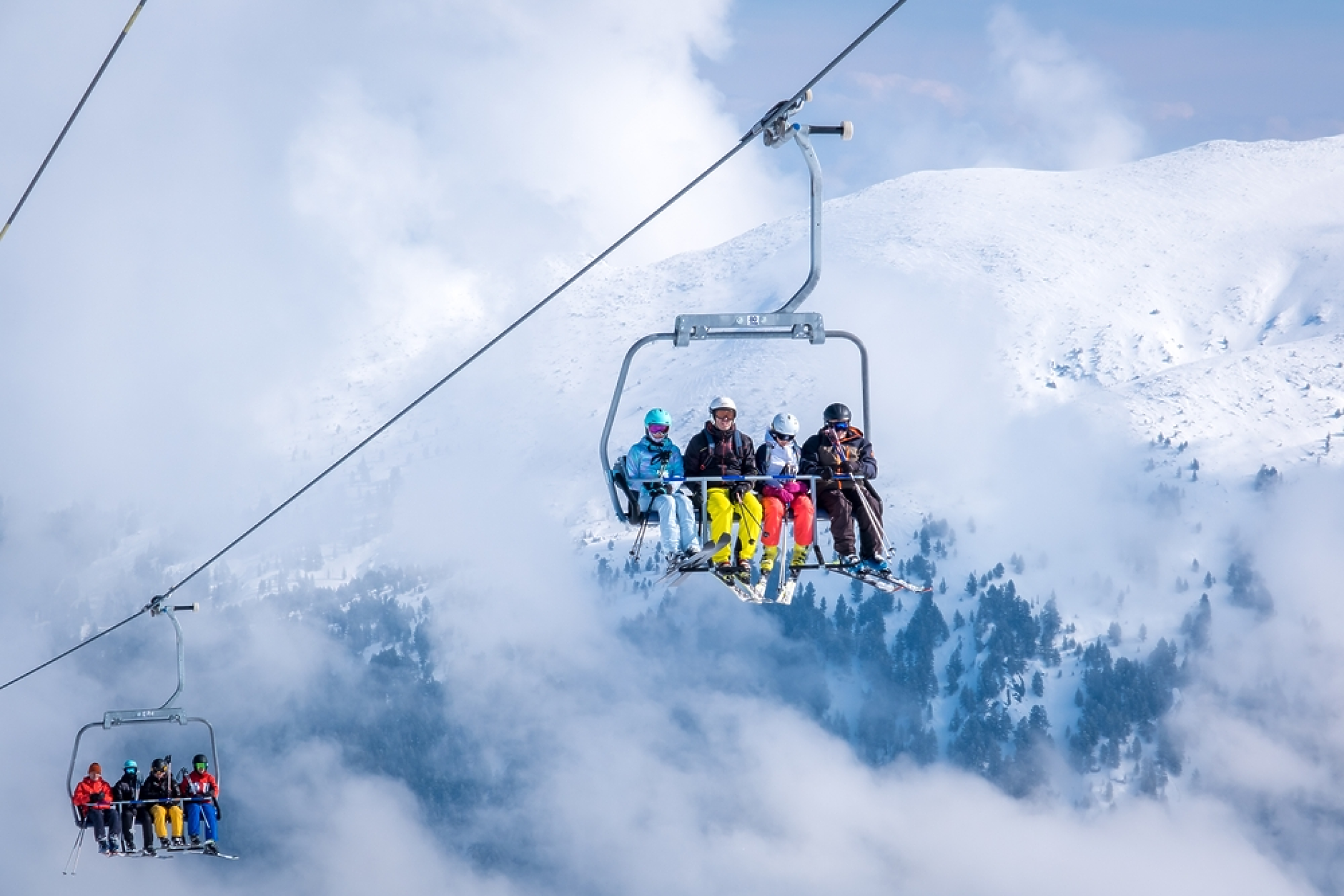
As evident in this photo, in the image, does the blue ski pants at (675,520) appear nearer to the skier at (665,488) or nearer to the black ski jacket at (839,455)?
the skier at (665,488)

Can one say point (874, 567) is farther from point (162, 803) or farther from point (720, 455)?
point (162, 803)

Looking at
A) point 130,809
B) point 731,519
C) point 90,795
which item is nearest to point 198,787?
point 130,809

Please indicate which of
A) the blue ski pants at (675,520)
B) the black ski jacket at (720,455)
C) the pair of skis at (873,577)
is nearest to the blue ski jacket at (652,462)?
the blue ski pants at (675,520)

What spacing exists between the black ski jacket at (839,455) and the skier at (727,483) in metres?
0.67

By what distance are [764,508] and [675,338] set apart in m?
3.27

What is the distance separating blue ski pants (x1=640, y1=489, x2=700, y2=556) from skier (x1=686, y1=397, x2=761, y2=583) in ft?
0.90

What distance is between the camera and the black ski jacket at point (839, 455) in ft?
54.4

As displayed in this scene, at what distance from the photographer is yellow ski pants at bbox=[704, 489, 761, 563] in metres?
15.9

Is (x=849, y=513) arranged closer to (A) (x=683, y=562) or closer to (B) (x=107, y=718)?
(A) (x=683, y=562)

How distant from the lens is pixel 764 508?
1620 cm

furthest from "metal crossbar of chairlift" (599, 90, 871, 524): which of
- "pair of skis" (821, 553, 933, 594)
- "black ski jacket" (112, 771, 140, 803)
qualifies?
"black ski jacket" (112, 771, 140, 803)

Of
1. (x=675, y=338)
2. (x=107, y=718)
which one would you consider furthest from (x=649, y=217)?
(x=107, y=718)

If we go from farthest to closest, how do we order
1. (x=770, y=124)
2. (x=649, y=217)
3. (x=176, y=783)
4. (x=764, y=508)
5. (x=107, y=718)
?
1. (x=176, y=783)
2. (x=107, y=718)
3. (x=764, y=508)
4. (x=649, y=217)
5. (x=770, y=124)

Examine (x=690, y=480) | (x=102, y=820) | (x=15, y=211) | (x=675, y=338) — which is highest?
(x=15, y=211)
